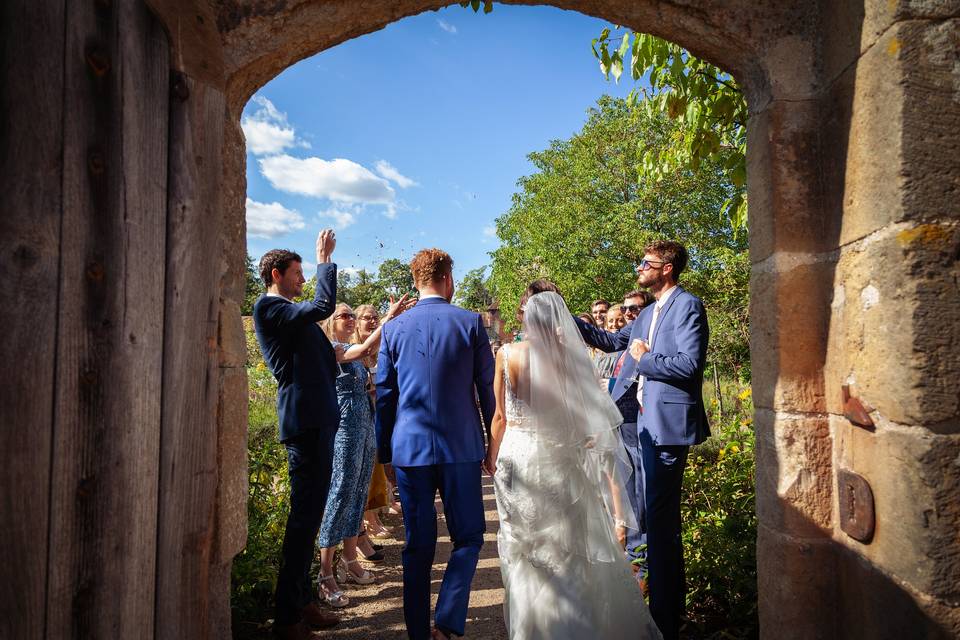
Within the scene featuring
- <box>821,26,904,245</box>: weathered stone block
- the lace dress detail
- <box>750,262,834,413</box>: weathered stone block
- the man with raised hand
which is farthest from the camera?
the man with raised hand

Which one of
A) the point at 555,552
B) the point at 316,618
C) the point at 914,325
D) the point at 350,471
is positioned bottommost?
the point at 316,618

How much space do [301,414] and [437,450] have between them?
810 millimetres

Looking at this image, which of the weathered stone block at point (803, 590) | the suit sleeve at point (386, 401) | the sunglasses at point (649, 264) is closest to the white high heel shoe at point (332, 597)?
the suit sleeve at point (386, 401)

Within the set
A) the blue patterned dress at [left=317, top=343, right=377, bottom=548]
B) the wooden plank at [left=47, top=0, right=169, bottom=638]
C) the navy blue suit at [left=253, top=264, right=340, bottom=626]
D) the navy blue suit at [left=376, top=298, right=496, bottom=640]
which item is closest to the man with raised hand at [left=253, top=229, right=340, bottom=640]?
the navy blue suit at [left=253, top=264, right=340, bottom=626]

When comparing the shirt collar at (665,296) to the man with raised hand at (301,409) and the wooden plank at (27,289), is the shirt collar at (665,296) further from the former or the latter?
the wooden plank at (27,289)

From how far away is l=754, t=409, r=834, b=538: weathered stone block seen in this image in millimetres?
2096

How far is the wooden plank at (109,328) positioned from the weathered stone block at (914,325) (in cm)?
239

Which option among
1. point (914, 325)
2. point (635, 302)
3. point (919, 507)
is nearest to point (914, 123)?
point (914, 325)

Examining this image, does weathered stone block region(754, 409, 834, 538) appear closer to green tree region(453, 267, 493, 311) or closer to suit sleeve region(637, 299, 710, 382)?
suit sleeve region(637, 299, 710, 382)

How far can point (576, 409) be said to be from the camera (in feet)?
10.7

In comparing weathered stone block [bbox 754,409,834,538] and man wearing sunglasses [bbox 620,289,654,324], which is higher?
man wearing sunglasses [bbox 620,289,654,324]

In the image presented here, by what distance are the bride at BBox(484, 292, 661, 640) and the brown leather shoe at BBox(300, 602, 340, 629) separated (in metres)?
1.12

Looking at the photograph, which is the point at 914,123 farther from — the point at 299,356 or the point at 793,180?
the point at 299,356

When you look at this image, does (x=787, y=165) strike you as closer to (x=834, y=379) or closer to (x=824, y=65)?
(x=824, y=65)
